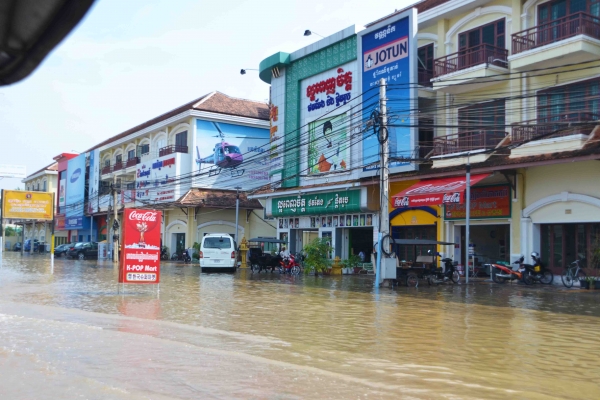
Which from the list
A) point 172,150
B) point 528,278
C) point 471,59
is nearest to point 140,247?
point 528,278

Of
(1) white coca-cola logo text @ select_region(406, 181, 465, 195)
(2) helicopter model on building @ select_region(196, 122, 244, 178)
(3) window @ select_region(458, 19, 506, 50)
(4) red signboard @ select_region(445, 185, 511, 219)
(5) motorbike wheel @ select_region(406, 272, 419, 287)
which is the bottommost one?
(5) motorbike wheel @ select_region(406, 272, 419, 287)

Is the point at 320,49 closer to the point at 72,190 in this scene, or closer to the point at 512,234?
the point at 512,234

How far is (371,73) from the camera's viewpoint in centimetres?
2703

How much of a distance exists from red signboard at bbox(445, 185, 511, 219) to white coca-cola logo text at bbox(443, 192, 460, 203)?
2.37 metres

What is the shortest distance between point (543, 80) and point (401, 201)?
7298 millimetres

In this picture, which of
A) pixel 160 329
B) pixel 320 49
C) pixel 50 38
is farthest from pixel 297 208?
pixel 50 38

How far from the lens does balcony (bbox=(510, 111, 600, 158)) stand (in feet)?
63.0

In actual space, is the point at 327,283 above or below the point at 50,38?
below

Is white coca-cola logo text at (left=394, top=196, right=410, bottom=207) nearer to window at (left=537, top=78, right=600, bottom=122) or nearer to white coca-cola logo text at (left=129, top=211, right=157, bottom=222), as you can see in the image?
window at (left=537, top=78, right=600, bottom=122)

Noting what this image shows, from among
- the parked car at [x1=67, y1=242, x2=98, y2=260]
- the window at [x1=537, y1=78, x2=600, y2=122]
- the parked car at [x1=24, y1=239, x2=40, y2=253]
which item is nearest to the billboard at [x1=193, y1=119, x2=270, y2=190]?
the parked car at [x1=67, y1=242, x2=98, y2=260]

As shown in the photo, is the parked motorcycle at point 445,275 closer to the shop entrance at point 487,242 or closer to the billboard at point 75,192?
the shop entrance at point 487,242

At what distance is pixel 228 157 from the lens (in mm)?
43625

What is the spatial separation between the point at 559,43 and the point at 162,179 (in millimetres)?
31808

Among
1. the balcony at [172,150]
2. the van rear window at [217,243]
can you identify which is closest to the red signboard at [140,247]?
the van rear window at [217,243]
